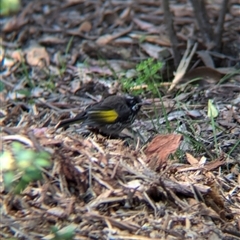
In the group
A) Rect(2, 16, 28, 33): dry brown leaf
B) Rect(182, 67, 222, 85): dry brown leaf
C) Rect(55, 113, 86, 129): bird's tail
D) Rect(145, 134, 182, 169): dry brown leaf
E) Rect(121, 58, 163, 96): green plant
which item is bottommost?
Rect(2, 16, 28, 33): dry brown leaf

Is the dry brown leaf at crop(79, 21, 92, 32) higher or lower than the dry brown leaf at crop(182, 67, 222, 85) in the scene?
lower

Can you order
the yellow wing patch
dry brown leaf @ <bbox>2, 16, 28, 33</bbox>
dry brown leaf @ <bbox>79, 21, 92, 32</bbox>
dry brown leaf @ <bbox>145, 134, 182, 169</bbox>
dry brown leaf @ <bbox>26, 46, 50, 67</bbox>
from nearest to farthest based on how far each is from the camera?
dry brown leaf @ <bbox>145, 134, 182, 169</bbox> < the yellow wing patch < dry brown leaf @ <bbox>26, 46, 50, 67</bbox> < dry brown leaf @ <bbox>79, 21, 92, 32</bbox> < dry brown leaf @ <bbox>2, 16, 28, 33</bbox>

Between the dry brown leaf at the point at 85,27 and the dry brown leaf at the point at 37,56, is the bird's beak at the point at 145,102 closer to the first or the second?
the dry brown leaf at the point at 37,56

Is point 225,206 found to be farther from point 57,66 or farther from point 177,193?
point 57,66

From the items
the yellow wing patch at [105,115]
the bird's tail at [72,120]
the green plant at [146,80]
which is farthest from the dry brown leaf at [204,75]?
the bird's tail at [72,120]

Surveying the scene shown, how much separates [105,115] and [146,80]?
70 centimetres

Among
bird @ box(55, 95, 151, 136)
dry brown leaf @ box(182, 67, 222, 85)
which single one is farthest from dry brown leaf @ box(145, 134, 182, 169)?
dry brown leaf @ box(182, 67, 222, 85)

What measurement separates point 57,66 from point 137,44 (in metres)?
0.95

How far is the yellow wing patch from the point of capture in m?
6.48

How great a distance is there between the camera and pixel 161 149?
5.38 m

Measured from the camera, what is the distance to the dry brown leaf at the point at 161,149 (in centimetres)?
516

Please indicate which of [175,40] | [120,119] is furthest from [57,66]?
[120,119]

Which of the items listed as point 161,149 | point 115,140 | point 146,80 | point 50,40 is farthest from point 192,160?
point 50,40

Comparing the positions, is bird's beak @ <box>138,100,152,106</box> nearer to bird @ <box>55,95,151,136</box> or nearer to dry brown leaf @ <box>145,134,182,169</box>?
bird @ <box>55,95,151,136</box>
